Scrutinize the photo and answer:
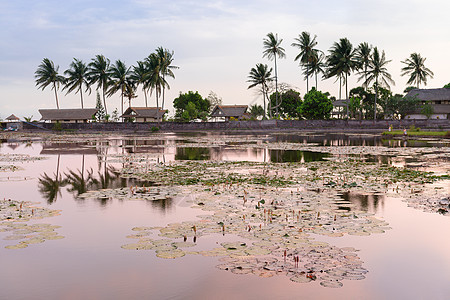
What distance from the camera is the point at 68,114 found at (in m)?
104

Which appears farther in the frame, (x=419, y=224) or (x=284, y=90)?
(x=284, y=90)

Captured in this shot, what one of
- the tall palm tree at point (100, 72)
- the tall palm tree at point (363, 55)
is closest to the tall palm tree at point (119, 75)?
the tall palm tree at point (100, 72)

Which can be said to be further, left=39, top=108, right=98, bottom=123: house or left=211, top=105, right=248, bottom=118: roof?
left=211, top=105, right=248, bottom=118: roof

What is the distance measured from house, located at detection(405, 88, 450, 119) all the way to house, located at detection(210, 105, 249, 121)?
42.9 m

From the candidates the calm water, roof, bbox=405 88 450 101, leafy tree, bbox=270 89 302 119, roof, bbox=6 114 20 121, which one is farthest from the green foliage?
the calm water

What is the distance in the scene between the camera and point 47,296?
6371mm

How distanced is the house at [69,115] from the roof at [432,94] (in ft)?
244

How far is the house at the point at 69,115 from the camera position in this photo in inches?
4065

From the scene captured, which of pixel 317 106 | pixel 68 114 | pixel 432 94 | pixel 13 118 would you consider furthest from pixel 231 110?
pixel 13 118

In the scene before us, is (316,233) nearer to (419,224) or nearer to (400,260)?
(400,260)

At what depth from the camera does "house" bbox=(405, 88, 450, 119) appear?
91250mm

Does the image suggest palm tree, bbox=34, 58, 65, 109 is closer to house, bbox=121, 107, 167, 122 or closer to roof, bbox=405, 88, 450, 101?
house, bbox=121, 107, 167, 122

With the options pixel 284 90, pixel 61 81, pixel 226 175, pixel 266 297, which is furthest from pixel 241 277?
pixel 61 81

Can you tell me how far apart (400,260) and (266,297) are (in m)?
3.05
